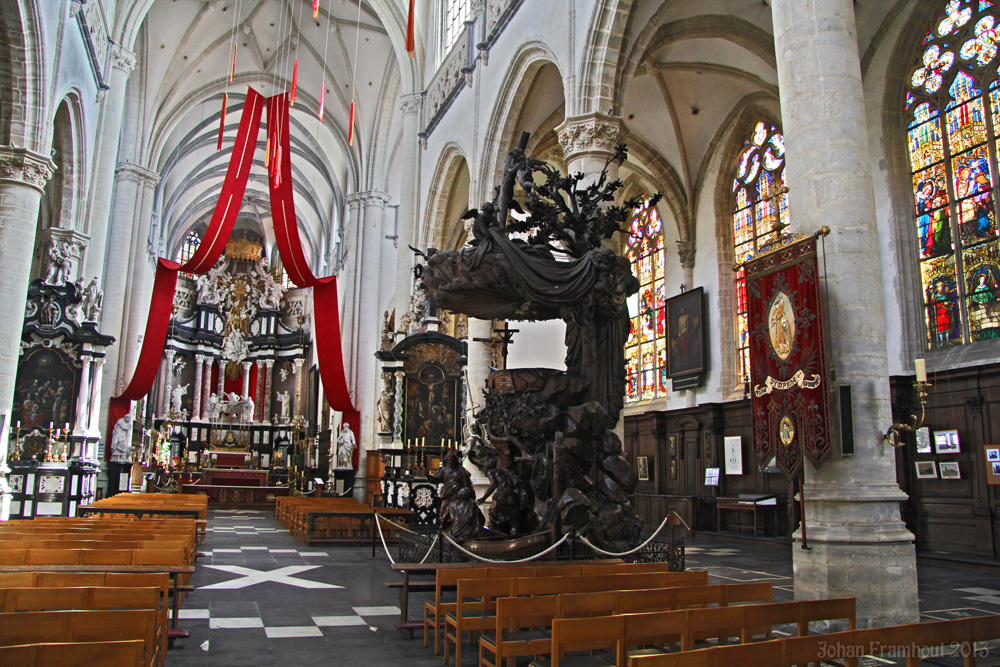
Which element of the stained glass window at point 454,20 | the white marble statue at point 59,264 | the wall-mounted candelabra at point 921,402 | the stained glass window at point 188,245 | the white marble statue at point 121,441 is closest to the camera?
the wall-mounted candelabra at point 921,402

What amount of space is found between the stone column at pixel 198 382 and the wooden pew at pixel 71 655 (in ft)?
120

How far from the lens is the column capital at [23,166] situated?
11.6 meters

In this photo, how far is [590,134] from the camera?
35.9ft

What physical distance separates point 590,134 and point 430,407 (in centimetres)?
956

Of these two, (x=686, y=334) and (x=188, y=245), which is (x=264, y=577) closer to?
(x=686, y=334)

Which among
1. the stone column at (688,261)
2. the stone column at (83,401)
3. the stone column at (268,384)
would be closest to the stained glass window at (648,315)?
the stone column at (688,261)

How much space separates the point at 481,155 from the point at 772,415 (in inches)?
416

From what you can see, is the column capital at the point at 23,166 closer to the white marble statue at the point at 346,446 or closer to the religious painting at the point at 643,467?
the white marble statue at the point at 346,446

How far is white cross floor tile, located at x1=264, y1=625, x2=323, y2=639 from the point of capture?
525cm

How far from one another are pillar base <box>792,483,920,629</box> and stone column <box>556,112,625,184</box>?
6449 millimetres

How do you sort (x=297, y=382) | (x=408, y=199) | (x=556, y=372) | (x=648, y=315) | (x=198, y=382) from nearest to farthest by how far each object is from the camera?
(x=556, y=372), (x=648, y=315), (x=408, y=199), (x=198, y=382), (x=297, y=382)

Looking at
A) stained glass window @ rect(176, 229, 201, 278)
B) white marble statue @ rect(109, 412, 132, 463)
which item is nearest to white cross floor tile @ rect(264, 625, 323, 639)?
white marble statue @ rect(109, 412, 132, 463)

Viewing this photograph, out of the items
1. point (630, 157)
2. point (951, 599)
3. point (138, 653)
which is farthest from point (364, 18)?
point (138, 653)

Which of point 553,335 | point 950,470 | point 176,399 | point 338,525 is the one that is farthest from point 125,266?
point 950,470
